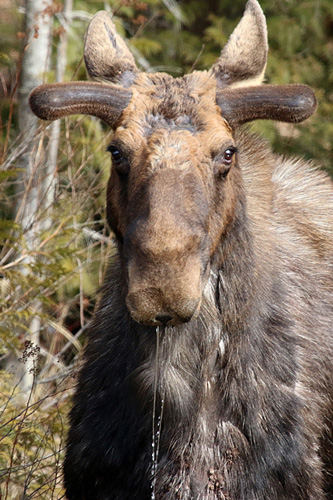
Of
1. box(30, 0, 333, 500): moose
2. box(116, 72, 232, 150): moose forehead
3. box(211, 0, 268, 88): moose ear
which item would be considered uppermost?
box(211, 0, 268, 88): moose ear

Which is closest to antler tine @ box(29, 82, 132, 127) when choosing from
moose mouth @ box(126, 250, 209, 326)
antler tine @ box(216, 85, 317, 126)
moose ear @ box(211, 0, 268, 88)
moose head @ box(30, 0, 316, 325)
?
moose head @ box(30, 0, 316, 325)

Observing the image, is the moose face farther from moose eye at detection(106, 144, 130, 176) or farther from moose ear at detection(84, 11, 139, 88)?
moose ear at detection(84, 11, 139, 88)

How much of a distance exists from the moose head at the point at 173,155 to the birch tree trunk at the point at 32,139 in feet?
7.11

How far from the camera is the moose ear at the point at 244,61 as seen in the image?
4.61 m

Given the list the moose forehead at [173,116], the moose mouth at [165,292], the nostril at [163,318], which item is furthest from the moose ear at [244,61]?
the nostril at [163,318]

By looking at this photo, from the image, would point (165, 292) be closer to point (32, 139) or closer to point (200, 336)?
point (200, 336)

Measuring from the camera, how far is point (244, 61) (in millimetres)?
4633

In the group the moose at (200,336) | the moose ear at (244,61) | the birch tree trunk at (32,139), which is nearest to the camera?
the moose at (200,336)

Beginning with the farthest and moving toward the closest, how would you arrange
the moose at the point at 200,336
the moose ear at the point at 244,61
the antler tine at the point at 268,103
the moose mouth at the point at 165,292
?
the moose ear at the point at 244,61 → the antler tine at the point at 268,103 → the moose at the point at 200,336 → the moose mouth at the point at 165,292

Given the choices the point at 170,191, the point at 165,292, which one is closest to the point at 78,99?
the point at 170,191

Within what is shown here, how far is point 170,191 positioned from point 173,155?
23cm

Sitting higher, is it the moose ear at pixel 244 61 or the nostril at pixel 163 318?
the moose ear at pixel 244 61

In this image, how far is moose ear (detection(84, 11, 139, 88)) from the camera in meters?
4.70

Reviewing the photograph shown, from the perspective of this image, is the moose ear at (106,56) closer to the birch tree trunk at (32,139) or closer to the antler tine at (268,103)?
the antler tine at (268,103)
